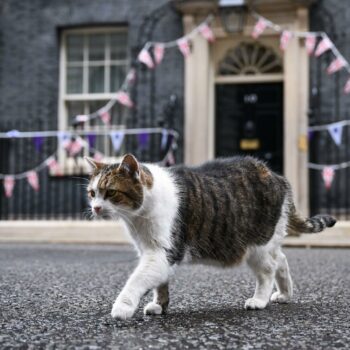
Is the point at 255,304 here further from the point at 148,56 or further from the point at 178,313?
the point at 148,56

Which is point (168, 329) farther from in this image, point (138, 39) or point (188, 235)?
point (138, 39)

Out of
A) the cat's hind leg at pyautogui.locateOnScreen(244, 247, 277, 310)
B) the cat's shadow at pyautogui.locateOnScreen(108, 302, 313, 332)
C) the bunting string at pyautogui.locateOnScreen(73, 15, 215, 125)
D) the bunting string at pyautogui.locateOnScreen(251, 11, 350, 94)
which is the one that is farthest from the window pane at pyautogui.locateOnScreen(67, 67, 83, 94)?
the cat's shadow at pyautogui.locateOnScreen(108, 302, 313, 332)

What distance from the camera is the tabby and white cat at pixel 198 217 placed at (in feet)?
10.2

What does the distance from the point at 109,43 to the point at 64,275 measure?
756cm

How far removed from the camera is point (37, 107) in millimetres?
11984

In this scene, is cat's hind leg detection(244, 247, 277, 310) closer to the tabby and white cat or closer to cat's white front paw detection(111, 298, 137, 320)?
the tabby and white cat

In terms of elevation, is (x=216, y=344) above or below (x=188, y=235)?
below

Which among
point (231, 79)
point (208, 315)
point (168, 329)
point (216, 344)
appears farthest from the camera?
point (231, 79)

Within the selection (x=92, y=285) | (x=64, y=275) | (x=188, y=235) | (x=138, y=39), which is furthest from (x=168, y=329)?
(x=138, y=39)

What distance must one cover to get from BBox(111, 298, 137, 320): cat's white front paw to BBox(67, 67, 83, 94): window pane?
31.0ft

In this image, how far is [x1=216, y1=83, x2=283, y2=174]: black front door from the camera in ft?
37.2

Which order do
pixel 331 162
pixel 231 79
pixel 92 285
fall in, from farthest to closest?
pixel 231 79
pixel 331 162
pixel 92 285

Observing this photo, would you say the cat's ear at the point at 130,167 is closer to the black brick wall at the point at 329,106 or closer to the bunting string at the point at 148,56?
the black brick wall at the point at 329,106

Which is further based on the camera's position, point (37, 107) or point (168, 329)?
point (37, 107)
